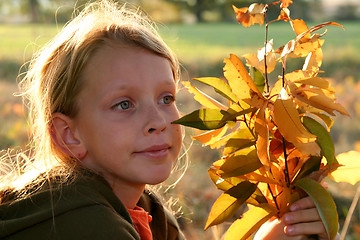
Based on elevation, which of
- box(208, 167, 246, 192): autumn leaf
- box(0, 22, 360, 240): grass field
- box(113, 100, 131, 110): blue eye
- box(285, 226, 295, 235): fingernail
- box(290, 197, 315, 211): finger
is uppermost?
box(113, 100, 131, 110): blue eye

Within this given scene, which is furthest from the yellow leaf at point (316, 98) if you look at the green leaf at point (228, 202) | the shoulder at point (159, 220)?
the shoulder at point (159, 220)

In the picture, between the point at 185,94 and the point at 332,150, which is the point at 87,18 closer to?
the point at 332,150

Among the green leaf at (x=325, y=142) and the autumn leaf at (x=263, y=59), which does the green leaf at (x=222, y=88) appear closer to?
the autumn leaf at (x=263, y=59)

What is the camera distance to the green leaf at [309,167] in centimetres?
99

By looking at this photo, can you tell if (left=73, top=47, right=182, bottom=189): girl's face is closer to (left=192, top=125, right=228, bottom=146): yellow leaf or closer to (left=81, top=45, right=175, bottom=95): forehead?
(left=81, top=45, right=175, bottom=95): forehead

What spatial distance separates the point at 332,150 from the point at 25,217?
0.65 meters

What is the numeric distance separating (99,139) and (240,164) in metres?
0.36

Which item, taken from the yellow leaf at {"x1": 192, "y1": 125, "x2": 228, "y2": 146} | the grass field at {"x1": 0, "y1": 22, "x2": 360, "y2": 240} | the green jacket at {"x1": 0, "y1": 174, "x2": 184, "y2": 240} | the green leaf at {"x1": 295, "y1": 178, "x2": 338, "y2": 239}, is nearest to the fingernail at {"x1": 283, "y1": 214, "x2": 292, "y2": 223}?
the green leaf at {"x1": 295, "y1": 178, "x2": 338, "y2": 239}

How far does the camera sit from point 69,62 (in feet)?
4.06

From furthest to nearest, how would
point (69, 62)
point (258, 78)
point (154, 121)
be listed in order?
point (69, 62), point (154, 121), point (258, 78)

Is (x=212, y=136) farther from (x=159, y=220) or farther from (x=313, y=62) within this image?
(x=159, y=220)

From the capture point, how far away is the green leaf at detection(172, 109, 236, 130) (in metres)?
0.95

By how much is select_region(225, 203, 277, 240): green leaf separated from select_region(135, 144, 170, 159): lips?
0.76ft

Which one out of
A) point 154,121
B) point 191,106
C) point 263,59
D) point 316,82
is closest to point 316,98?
point 316,82
